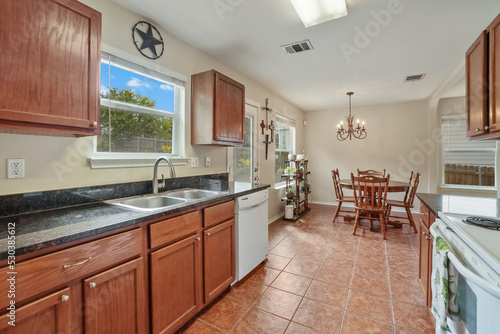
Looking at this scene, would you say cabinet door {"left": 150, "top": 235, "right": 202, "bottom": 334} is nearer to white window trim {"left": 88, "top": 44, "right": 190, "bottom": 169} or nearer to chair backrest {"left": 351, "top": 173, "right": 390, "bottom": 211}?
white window trim {"left": 88, "top": 44, "right": 190, "bottom": 169}

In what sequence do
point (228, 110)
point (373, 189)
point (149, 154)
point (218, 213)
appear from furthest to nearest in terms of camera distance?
point (373, 189)
point (228, 110)
point (149, 154)
point (218, 213)

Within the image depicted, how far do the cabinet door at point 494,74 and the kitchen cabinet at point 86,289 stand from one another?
232 centimetres

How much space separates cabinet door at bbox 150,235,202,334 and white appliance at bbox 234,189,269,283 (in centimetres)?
50

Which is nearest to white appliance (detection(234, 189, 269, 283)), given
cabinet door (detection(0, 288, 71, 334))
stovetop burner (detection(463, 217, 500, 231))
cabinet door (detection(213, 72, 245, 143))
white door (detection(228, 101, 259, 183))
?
cabinet door (detection(213, 72, 245, 143))

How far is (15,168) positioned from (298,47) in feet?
8.63

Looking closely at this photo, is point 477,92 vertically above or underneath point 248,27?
underneath

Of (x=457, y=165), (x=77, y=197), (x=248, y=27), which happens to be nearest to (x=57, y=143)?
(x=77, y=197)

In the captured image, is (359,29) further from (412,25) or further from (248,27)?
(248,27)

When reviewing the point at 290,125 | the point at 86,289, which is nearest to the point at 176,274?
the point at 86,289

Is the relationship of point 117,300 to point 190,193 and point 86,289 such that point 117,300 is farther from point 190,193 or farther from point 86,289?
point 190,193

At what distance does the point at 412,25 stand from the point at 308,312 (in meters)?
2.71

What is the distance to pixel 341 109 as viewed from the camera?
544 cm

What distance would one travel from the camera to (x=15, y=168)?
1.29 m

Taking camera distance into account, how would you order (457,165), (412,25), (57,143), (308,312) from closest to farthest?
(57,143) → (308,312) → (412,25) → (457,165)
